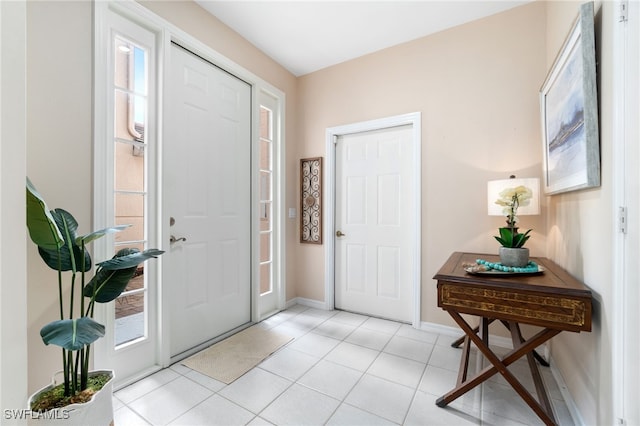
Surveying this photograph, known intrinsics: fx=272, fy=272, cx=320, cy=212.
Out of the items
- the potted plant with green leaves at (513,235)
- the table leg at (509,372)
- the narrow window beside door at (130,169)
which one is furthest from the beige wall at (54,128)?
the potted plant with green leaves at (513,235)

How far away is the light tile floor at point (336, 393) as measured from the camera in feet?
4.91

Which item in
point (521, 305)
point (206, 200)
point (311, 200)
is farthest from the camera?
point (311, 200)

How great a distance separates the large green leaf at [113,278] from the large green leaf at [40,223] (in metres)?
0.22

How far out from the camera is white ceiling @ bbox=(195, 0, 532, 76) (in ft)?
7.33

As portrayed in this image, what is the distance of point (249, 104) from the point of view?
2748 mm

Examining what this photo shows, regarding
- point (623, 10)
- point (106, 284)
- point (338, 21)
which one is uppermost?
point (338, 21)

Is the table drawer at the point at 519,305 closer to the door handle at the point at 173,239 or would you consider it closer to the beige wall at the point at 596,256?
the beige wall at the point at 596,256

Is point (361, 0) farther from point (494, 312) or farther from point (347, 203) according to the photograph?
point (494, 312)

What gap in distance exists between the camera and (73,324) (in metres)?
1.04

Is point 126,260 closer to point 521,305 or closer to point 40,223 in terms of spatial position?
point 40,223

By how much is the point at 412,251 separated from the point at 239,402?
1933 millimetres

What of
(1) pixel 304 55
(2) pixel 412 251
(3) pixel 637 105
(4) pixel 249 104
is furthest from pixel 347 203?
(3) pixel 637 105

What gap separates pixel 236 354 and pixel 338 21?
9.73 feet

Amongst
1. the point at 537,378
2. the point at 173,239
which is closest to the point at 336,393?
the point at 537,378
